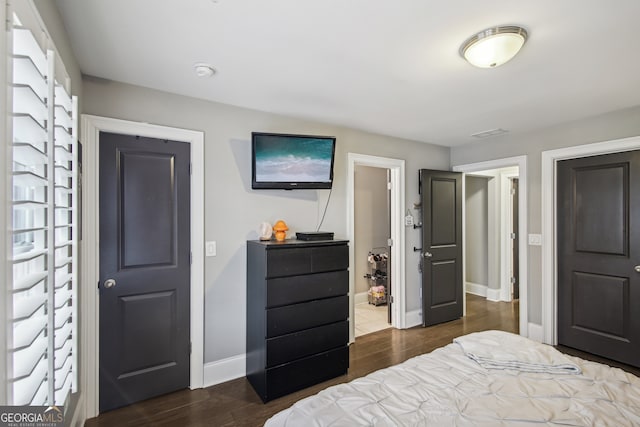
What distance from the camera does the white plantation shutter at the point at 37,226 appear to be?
3.01 feet

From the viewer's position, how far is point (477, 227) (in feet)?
17.8

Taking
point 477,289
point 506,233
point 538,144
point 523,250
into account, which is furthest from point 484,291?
point 538,144

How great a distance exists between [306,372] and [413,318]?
1963 millimetres

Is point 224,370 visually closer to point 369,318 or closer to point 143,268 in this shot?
point 143,268

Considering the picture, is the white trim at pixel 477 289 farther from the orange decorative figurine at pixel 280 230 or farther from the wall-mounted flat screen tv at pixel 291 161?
the orange decorative figurine at pixel 280 230

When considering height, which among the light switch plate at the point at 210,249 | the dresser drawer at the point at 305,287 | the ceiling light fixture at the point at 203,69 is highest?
the ceiling light fixture at the point at 203,69

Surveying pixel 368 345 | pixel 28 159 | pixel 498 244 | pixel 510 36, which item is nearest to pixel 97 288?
pixel 28 159

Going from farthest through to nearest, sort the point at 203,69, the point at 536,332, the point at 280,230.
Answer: the point at 536,332 < the point at 280,230 < the point at 203,69

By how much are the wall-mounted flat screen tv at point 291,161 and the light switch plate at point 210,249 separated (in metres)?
0.61

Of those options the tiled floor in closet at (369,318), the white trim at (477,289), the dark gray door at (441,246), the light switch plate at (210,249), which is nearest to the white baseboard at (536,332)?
the dark gray door at (441,246)

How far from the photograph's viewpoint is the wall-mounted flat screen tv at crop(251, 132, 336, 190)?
2.68 meters

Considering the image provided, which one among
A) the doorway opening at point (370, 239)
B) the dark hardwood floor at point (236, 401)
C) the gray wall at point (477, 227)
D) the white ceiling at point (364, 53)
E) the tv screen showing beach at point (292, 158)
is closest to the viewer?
the white ceiling at point (364, 53)

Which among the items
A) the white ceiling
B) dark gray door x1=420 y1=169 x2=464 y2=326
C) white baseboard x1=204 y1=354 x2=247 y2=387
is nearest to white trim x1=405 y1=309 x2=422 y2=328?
dark gray door x1=420 y1=169 x2=464 y2=326

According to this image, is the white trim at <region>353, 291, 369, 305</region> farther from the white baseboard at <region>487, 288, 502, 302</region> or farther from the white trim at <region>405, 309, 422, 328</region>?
the white baseboard at <region>487, 288, 502, 302</region>
